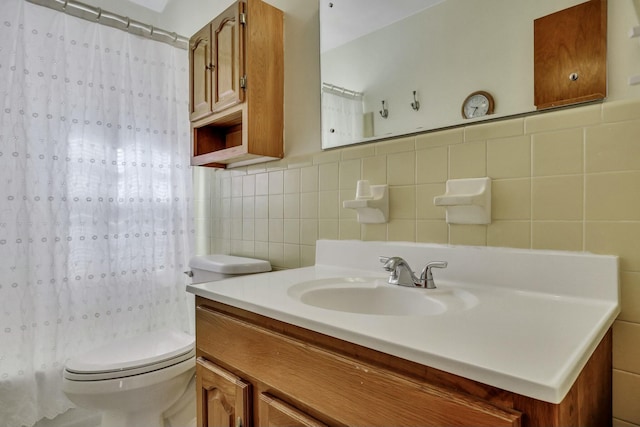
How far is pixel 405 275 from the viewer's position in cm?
93

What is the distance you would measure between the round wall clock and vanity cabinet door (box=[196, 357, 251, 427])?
90 centimetres

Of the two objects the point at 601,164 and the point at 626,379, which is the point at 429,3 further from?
the point at 626,379

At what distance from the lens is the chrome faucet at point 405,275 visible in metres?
0.89

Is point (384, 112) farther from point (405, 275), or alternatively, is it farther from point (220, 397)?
point (220, 397)

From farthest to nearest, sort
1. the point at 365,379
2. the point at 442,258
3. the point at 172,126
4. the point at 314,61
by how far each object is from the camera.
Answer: the point at 172,126
the point at 314,61
the point at 442,258
the point at 365,379

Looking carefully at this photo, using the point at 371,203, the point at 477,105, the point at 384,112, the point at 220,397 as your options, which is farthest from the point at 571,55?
the point at 220,397

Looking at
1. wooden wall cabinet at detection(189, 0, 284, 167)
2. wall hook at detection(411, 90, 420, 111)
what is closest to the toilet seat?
wooden wall cabinet at detection(189, 0, 284, 167)

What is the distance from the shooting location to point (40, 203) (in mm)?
1464

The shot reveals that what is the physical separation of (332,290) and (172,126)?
4.59 ft

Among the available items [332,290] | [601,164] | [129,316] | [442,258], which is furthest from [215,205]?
[601,164]

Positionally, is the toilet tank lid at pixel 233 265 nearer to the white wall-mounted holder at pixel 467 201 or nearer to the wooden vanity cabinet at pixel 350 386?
the wooden vanity cabinet at pixel 350 386

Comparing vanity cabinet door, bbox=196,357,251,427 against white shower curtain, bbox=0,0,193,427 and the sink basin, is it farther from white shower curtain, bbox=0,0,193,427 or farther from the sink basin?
white shower curtain, bbox=0,0,193,427

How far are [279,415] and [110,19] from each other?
187 cm

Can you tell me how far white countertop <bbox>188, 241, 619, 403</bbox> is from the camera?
439 millimetres
